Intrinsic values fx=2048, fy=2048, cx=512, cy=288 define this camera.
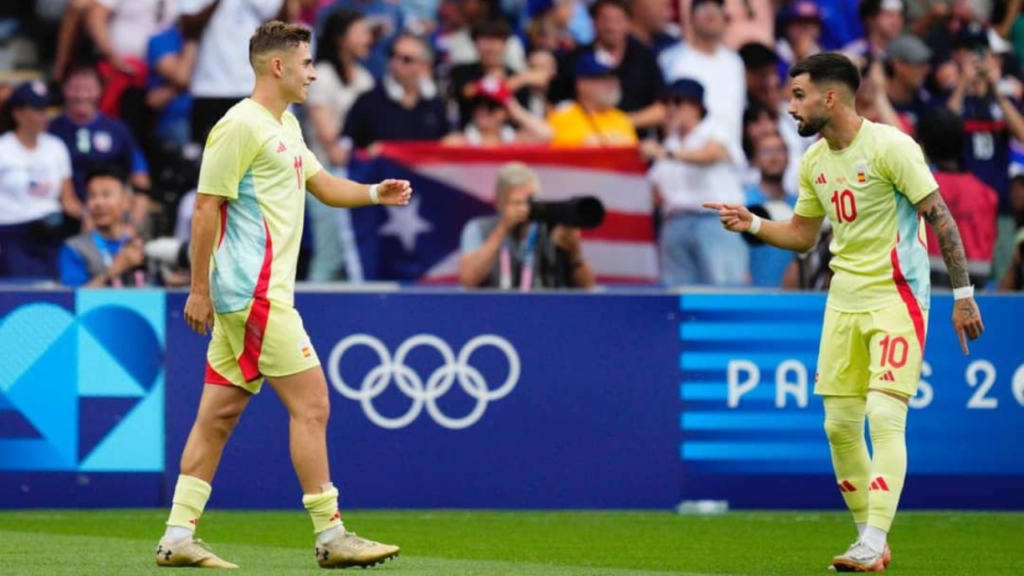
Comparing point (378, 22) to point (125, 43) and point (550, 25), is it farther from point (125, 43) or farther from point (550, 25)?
point (125, 43)

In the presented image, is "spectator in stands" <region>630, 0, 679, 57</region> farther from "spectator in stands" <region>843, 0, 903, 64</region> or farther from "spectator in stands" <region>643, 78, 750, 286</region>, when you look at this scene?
"spectator in stands" <region>643, 78, 750, 286</region>

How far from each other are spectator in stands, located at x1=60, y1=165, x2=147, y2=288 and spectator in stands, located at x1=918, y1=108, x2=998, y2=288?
17.3 feet

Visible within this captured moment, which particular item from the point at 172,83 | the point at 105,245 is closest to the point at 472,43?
the point at 172,83

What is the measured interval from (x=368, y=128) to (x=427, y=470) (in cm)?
430

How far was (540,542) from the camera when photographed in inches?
424

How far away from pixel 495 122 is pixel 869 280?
7.03 metres

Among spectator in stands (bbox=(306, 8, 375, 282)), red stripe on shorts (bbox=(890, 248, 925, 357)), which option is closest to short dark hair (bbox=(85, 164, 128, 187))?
spectator in stands (bbox=(306, 8, 375, 282))

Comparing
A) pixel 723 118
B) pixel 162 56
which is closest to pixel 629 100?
pixel 723 118

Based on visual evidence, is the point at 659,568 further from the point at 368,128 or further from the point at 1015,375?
the point at 368,128

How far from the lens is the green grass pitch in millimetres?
9266

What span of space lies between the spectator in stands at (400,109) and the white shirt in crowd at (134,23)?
2.30 m

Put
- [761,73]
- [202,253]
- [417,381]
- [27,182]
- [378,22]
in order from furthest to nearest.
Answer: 1. [378,22]
2. [761,73]
3. [27,182]
4. [417,381]
5. [202,253]

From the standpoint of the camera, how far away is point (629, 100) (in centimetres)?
1739

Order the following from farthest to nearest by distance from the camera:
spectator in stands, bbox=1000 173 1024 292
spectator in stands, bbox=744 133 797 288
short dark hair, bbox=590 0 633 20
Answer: short dark hair, bbox=590 0 633 20, spectator in stands, bbox=744 133 797 288, spectator in stands, bbox=1000 173 1024 292
